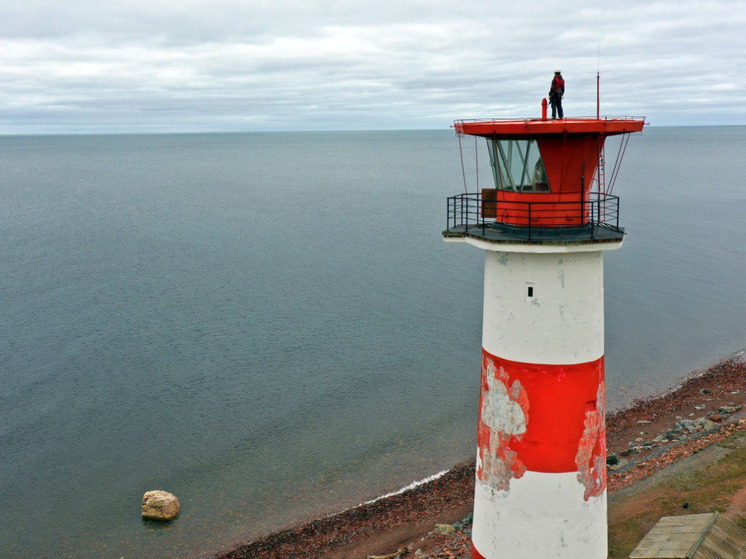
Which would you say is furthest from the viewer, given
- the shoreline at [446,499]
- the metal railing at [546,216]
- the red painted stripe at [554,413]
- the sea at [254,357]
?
the sea at [254,357]

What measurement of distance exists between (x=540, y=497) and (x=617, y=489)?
14.0m

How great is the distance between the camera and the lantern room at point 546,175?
966 cm

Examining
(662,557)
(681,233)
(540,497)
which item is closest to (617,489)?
(662,557)

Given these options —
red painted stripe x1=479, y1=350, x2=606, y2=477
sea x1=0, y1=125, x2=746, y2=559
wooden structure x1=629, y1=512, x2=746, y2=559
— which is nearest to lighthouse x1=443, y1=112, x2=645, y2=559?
red painted stripe x1=479, y1=350, x2=606, y2=477

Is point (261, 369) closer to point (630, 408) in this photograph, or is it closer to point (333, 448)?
point (333, 448)

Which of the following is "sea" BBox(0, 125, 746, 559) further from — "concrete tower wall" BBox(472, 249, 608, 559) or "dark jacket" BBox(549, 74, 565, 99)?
"concrete tower wall" BBox(472, 249, 608, 559)

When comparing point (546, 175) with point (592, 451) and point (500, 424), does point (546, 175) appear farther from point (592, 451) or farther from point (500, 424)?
point (592, 451)

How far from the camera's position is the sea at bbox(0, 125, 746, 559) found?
87.7 ft

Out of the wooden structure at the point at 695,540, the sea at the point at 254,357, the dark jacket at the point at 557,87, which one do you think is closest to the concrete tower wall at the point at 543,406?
the sea at the point at 254,357

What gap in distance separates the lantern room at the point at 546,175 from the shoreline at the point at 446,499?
13.1m

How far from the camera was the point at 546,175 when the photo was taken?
993 cm

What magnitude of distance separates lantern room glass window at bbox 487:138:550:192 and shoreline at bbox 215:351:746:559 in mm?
13424

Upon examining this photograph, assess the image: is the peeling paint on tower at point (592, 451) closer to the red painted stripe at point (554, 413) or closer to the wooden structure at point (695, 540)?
the red painted stripe at point (554, 413)

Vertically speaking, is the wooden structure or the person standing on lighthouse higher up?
the person standing on lighthouse
